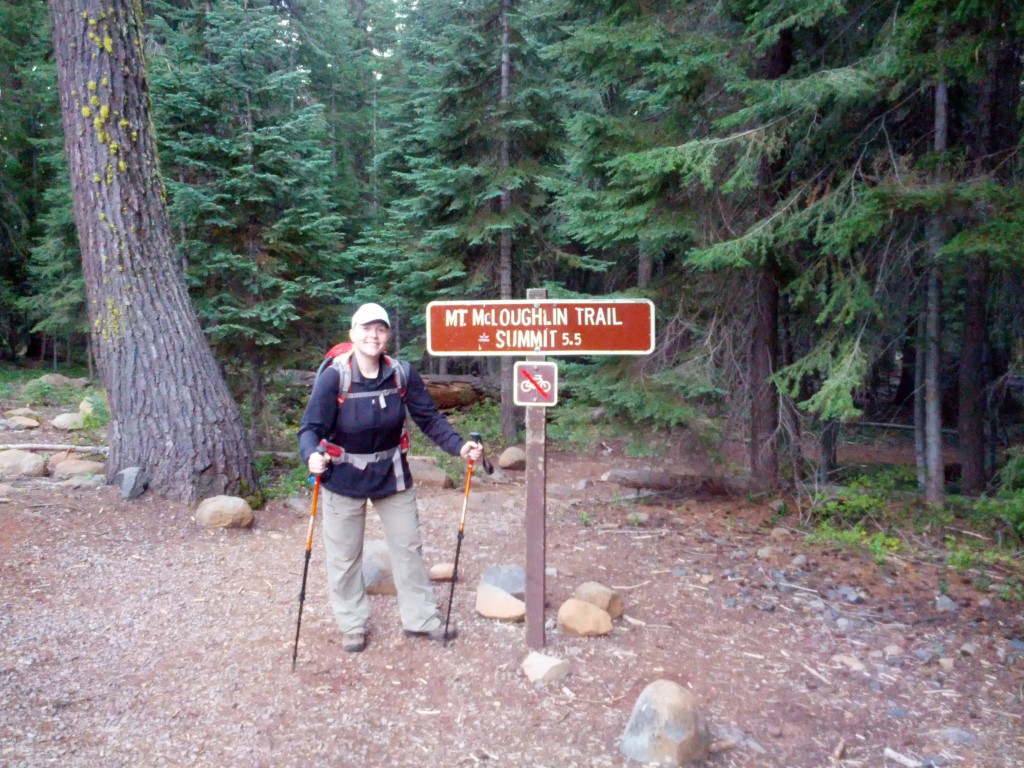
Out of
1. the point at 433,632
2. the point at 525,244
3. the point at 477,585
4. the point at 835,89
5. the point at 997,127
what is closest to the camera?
the point at 433,632

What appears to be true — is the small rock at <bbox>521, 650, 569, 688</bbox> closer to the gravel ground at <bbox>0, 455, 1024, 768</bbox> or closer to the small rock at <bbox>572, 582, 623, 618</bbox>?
the gravel ground at <bbox>0, 455, 1024, 768</bbox>

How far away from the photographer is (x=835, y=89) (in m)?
6.57

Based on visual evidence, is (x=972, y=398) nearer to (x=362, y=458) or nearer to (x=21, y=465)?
(x=362, y=458)

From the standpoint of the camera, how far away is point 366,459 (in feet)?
14.6

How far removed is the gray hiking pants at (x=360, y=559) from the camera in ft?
14.9

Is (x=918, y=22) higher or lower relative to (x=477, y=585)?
higher

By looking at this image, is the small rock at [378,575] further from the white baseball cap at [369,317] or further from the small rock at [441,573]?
the white baseball cap at [369,317]

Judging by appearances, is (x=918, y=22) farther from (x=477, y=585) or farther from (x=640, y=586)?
(x=477, y=585)

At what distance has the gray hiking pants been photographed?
453 centimetres

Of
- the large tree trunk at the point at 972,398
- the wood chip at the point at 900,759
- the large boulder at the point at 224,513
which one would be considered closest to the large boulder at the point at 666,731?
the wood chip at the point at 900,759

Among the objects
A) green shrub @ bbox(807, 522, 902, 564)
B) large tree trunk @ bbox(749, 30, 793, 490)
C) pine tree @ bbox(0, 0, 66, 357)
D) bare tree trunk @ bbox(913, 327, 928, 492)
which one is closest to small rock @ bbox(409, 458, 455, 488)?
large tree trunk @ bbox(749, 30, 793, 490)

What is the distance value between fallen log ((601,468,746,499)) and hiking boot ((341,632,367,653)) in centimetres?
526

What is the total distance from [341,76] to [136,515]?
70.3ft

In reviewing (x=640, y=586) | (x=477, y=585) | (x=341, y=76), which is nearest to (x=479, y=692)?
(x=477, y=585)
